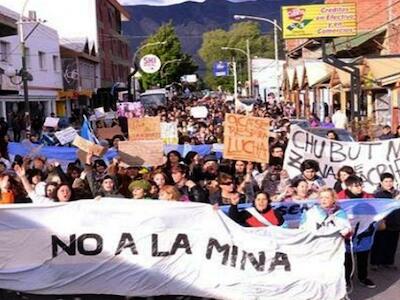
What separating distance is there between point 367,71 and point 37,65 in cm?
2647

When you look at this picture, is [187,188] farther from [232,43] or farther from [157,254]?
[232,43]

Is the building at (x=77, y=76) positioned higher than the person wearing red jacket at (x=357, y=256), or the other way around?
the building at (x=77, y=76)

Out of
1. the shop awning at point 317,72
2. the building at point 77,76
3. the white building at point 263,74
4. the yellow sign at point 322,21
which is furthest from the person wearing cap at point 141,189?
the white building at point 263,74

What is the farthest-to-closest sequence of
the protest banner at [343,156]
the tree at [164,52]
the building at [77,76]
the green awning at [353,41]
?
the tree at [164,52], the building at [77,76], the green awning at [353,41], the protest banner at [343,156]

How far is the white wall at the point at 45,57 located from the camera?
45000 millimetres

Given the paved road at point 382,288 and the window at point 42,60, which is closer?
the paved road at point 382,288

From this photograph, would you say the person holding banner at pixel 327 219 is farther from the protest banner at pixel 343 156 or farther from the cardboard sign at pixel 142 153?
the cardboard sign at pixel 142 153

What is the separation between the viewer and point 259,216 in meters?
7.89

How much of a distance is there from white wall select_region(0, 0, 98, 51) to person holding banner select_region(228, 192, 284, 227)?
61.2 metres

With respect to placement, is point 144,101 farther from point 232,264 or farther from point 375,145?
point 232,264

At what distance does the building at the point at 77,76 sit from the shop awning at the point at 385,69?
30.1 metres

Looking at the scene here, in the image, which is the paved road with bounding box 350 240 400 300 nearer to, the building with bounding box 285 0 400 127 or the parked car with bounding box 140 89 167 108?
the building with bounding box 285 0 400 127

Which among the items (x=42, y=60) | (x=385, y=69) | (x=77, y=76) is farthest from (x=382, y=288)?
(x=77, y=76)

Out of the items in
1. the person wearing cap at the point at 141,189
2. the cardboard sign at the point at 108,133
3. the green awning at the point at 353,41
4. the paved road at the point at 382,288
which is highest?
the green awning at the point at 353,41
